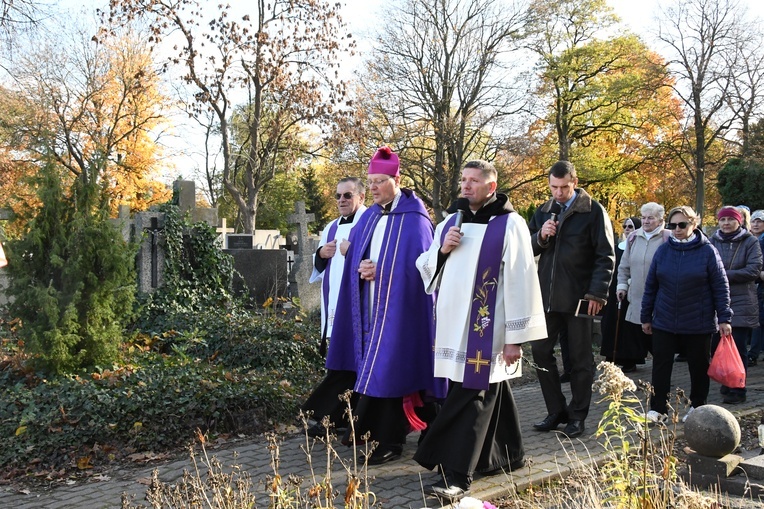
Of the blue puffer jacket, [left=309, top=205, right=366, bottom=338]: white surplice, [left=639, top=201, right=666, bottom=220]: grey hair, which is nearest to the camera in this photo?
[left=309, top=205, right=366, bottom=338]: white surplice

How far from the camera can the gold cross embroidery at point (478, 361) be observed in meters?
4.61

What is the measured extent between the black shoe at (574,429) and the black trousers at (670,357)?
0.90 metres

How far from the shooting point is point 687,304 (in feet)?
21.5

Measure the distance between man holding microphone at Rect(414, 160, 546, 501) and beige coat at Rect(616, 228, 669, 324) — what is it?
427cm

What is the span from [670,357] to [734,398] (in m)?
1.34

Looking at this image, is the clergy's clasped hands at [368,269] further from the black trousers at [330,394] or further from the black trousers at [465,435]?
the black trousers at [465,435]

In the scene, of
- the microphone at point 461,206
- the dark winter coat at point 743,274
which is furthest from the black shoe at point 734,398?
the microphone at point 461,206

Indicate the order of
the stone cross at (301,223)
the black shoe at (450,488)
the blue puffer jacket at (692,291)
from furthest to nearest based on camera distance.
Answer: the stone cross at (301,223) → the blue puffer jacket at (692,291) → the black shoe at (450,488)

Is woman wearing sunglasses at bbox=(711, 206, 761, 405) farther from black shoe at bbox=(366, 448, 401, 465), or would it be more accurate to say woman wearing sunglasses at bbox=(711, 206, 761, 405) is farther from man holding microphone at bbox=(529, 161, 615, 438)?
black shoe at bbox=(366, 448, 401, 465)

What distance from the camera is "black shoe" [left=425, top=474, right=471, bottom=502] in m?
4.33

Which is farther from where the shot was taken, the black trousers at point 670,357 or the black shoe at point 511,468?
the black trousers at point 670,357

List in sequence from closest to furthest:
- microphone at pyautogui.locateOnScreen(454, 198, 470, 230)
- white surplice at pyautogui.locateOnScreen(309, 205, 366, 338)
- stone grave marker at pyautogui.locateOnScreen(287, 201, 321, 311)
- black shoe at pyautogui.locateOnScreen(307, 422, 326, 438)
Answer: microphone at pyautogui.locateOnScreen(454, 198, 470, 230)
black shoe at pyautogui.locateOnScreen(307, 422, 326, 438)
white surplice at pyautogui.locateOnScreen(309, 205, 366, 338)
stone grave marker at pyautogui.locateOnScreen(287, 201, 321, 311)

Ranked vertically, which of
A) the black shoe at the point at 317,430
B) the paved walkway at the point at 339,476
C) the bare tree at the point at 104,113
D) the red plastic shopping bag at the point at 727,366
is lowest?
the paved walkway at the point at 339,476

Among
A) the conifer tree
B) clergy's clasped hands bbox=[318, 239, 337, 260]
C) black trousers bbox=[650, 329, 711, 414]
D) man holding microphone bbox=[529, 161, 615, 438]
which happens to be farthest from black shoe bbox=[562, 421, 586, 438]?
the conifer tree
